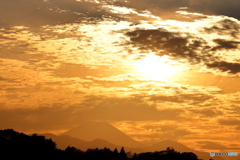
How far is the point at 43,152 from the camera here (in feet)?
336

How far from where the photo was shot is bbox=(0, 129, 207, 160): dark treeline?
98625 millimetres

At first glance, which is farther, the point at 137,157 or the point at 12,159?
the point at 137,157

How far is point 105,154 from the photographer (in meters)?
109

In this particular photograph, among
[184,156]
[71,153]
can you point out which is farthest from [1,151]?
[184,156]

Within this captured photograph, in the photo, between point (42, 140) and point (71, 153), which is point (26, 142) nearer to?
point (42, 140)

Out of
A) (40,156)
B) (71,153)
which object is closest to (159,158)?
(71,153)

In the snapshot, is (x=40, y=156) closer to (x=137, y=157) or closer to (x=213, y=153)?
(x=137, y=157)

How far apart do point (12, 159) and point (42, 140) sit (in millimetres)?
10539

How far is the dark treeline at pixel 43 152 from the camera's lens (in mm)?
98625

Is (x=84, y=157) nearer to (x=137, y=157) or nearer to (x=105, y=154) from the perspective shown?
(x=105, y=154)

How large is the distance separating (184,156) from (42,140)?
36990 mm

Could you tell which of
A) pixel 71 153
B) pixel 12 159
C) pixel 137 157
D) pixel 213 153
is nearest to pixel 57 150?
pixel 71 153

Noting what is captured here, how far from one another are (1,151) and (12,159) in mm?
3267

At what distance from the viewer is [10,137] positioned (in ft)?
335
